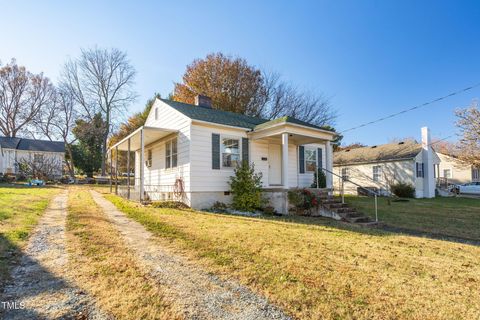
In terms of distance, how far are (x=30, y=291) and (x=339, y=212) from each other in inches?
339

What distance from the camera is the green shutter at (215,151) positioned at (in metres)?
10.7

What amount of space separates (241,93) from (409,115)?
1396 centimetres

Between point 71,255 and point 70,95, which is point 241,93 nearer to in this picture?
point 70,95

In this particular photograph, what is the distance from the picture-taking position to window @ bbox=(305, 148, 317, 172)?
13.4m

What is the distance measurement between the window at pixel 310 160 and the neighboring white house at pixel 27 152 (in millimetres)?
25187

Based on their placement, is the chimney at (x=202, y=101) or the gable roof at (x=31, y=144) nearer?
the chimney at (x=202, y=101)

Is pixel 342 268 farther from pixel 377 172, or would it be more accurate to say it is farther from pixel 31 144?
pixel 31 144

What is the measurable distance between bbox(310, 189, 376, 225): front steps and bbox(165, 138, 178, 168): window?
6.12 metres

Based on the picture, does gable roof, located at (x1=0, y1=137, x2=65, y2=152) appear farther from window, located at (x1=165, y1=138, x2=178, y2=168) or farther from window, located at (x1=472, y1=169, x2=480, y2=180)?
window, located at (x1=472, y1=169, x2=480, y2=180)

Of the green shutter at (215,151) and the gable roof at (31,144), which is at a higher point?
the gable roof at (31,144)

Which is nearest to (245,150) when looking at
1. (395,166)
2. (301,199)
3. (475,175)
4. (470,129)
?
(301,199)

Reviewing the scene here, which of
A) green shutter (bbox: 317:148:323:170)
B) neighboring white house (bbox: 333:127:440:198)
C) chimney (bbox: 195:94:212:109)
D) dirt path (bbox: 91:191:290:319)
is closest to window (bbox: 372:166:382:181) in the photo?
neighboring white house (bbox: 333:127:440:198)

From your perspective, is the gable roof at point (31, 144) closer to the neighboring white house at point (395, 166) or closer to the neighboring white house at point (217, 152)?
the neighboring white house at point (217, 152)

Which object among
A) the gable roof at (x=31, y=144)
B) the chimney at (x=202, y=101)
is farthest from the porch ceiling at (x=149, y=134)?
the gable roof at (x=31, y=144)
